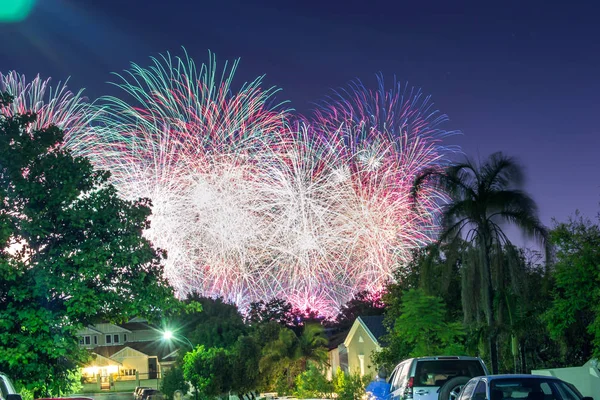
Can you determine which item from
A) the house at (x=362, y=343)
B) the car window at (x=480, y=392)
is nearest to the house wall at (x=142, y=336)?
the house at (x=362, y=343)

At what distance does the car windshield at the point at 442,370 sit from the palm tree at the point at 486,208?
8.80 meters

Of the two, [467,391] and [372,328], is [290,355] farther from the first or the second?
[467,391]

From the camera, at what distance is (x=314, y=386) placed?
149 feet

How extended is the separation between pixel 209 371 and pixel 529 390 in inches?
1908

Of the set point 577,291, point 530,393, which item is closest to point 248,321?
point 577,291

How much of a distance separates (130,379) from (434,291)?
70.1 metres

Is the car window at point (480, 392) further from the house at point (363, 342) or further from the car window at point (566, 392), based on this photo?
the house at point (363, 342)

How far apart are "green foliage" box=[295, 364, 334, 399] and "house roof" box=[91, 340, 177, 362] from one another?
49.1m

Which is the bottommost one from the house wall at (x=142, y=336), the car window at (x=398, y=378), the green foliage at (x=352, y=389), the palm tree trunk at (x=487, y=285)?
the green foliage at (x=352, y=389)

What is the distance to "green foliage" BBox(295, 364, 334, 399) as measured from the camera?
4500 centimetres

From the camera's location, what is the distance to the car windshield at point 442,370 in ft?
62.7

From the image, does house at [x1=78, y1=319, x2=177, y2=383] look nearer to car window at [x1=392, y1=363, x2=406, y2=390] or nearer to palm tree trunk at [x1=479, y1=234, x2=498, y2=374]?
palm tree trunk at [x1=479, y1=234, x2=498, y2=374]

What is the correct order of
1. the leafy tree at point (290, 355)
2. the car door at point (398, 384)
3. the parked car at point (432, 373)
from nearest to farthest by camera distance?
the parked car at point (432, 373), the car door at point (398, 384), the leafy tree at point (290, 355)

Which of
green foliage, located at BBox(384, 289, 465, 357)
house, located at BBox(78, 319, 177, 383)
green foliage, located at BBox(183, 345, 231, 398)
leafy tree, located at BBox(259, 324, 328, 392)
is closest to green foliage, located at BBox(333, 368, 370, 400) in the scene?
green foliage, located at BBox(384, 289, 465, 357)
